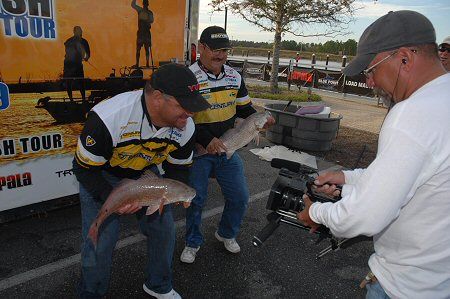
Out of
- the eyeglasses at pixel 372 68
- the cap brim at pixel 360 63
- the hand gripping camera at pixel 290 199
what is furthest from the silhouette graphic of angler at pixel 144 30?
the eyeglasses at pixel 372 68

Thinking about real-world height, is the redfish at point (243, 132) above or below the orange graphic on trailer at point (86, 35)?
below

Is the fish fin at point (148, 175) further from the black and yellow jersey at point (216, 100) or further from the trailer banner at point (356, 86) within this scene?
the trailer banner at point (356, 86)

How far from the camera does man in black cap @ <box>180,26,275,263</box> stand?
12.2 feet

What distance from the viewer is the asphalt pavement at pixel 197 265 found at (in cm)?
339

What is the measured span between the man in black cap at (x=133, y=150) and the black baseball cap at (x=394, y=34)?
121 cm

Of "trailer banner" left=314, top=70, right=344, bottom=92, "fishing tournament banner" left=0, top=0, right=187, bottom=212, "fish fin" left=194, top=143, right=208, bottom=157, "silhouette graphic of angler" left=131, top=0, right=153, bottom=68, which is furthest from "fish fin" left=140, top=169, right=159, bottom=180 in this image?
"trailer banner" left=314, top=70, right=344, bottom=92

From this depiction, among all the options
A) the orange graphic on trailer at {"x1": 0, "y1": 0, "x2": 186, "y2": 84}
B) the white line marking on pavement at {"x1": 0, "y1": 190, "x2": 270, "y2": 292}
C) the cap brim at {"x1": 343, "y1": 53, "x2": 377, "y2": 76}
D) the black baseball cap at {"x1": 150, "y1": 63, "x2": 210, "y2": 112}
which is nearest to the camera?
the cap brim at {"x1": 343, "y1": 53, "x2": 377, "y2": 76}

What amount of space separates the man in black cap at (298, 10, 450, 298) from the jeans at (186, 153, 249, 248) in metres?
1.95

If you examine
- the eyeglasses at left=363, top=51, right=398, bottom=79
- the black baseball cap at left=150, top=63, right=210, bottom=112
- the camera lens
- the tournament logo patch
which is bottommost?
the camera lens

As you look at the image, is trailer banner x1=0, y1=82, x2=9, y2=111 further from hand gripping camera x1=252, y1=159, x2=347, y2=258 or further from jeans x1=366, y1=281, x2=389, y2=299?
jeans x1=366, y1=281, x2=389, y2=299

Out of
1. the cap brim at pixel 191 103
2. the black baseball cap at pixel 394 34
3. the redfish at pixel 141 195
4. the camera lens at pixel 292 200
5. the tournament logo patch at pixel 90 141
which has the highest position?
the black baseball cap at pixel 394 34

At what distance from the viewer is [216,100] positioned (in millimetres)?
3805

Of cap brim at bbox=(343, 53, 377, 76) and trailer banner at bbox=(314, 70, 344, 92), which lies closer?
cap brim at bbox=(343, 53, 377, 76)

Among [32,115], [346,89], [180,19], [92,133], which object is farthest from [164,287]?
[346,89]
